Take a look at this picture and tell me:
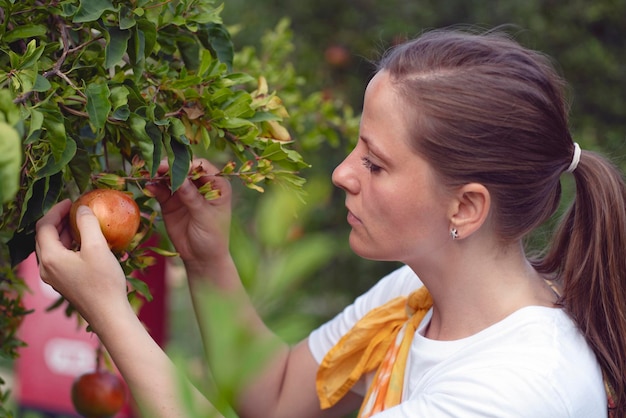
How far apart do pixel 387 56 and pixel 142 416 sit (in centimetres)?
96

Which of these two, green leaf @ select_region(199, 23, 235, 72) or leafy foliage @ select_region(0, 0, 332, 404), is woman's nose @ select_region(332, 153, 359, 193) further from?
green leaf @ select_region(199, 23, 235, 72)

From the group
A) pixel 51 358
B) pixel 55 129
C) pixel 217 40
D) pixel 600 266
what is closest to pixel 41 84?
pixel 55 129

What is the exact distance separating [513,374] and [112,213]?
2.07 ft

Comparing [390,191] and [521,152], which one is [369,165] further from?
[521,152]

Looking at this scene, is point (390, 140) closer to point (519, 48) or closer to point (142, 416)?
point (519, 48)

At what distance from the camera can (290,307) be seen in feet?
1.60

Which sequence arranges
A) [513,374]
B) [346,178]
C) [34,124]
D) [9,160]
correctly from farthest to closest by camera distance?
[346,178]
[513,374]
[34,124]
[9,160]

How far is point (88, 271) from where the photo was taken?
114cm

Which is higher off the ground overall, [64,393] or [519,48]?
[519,48]

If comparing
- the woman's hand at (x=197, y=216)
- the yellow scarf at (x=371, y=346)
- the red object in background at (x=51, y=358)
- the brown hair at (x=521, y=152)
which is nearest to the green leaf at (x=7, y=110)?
the woman's hand at (x=197, y=216)

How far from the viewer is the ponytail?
1.38 meters

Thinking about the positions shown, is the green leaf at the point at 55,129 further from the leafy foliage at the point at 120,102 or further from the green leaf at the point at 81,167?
the green leaf at the point at 81,167

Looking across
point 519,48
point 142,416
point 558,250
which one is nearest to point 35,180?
point 142,416

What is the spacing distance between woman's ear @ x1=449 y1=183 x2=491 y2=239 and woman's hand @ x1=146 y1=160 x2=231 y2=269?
1.30 ft
